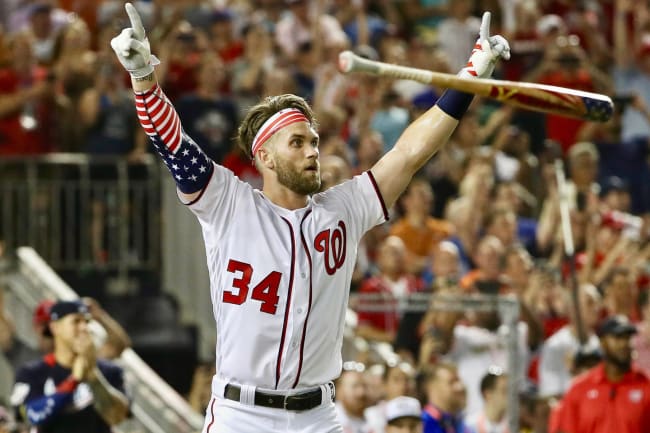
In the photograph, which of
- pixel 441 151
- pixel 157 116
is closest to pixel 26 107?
pixel 441 151

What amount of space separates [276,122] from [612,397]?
420 centimetres

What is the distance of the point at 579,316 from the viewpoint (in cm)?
1004

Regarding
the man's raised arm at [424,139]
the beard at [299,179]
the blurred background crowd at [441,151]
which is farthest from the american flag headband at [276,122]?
the blurred background crowd at [441,151]

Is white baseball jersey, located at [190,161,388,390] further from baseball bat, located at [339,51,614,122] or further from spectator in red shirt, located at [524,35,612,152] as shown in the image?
spectator in red shirt, located at [524,35,612,152]

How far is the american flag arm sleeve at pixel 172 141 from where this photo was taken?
17.2ft

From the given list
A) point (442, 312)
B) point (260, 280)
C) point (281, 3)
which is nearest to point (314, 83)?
point (281, 3)

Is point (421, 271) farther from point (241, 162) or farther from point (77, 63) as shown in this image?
point (77, 63)

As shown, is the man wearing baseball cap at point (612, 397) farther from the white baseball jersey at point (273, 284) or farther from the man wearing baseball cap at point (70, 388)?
the white baseball jersey at point (273, 284)

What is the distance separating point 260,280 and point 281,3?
946 cm

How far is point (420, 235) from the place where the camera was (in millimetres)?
11430

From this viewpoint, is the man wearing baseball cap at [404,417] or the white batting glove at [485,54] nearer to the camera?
the white batting glove at [485,54]

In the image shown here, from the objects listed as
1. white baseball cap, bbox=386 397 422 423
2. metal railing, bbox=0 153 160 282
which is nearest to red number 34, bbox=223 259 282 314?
white baseball cap, bbox=386 397 422 423

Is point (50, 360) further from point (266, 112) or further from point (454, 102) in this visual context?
point (454, 102)

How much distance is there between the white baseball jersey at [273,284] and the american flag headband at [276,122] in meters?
0.20
